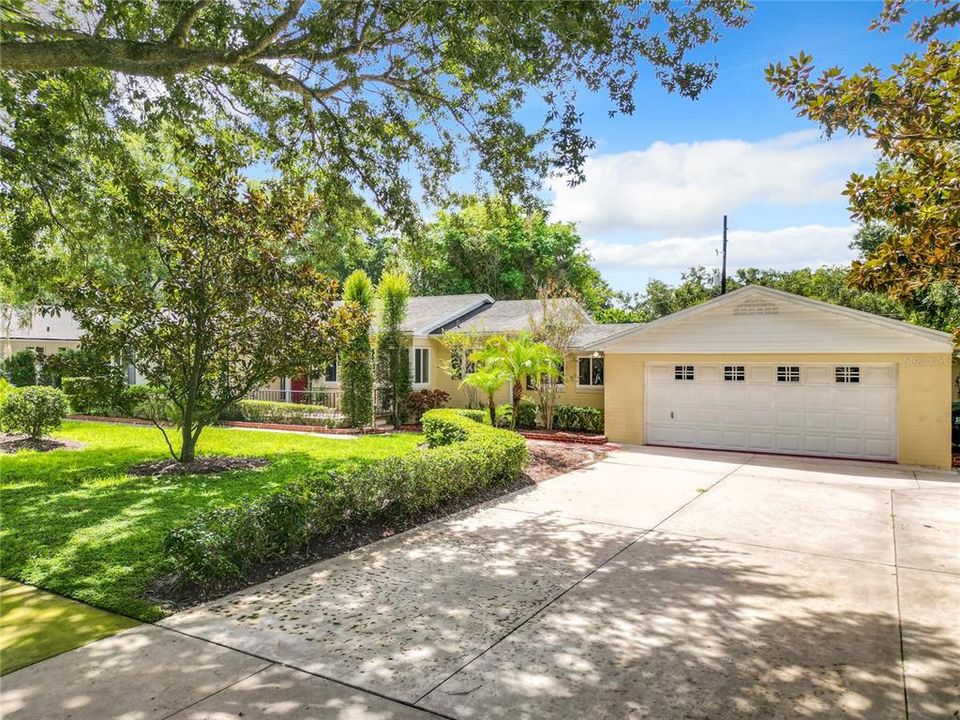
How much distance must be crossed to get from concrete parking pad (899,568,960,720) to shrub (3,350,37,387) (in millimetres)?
33917

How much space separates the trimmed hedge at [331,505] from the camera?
562 centimetres

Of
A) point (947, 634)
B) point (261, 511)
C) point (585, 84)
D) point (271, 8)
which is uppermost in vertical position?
point (271, 8)

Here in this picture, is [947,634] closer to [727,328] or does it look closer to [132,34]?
[727,328]

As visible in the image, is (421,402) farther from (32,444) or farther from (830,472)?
(830,472)

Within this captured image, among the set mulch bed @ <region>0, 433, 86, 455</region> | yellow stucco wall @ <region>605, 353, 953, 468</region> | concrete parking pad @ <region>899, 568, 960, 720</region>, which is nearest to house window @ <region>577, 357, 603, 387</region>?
yellow stucco wall @ <region>605, 353, 953, 468</region>

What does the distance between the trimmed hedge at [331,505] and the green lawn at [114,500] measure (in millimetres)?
626

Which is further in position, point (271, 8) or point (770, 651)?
point (271, 8)

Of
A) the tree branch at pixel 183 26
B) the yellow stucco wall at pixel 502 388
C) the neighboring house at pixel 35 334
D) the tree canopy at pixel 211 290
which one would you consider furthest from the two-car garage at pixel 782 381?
the neighboring house at pixel 35 334

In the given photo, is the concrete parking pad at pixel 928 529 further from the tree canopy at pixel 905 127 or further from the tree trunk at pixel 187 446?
the tree trunk at pixel 187 446

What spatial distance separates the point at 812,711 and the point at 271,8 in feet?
32.5

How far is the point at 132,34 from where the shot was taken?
852 cm

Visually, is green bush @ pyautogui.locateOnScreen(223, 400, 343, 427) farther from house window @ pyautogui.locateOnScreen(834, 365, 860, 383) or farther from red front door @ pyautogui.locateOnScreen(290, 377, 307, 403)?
house window @ pyautogui.locateOnScreen(834, 365, 860, 383)

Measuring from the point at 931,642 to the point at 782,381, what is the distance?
11049mm

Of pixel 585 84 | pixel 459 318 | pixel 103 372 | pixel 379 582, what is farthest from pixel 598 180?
pixel 459 318
